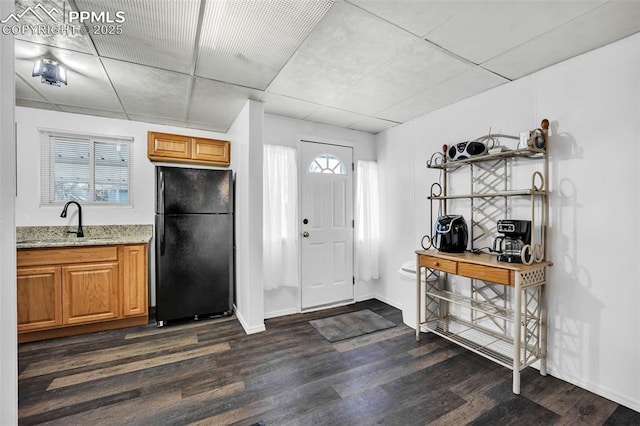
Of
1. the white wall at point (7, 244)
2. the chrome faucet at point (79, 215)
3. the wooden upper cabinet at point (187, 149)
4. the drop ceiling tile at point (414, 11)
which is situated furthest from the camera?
the wooden upper cabinet at point (187, 149)

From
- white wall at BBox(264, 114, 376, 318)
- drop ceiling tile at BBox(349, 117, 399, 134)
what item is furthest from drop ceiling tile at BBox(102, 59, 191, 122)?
drop ceiling tile at BBox(349, 117, 399, 134)

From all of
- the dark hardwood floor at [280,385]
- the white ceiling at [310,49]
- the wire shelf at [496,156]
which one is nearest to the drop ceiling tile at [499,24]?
the white ceiling at [310,49]

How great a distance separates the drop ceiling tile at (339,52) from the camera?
175 centimetres

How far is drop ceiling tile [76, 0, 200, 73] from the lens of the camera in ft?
5.28

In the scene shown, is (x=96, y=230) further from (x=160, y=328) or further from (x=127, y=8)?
(x=127, y=8)

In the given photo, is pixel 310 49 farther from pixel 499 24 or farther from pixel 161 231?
pixel 161 231

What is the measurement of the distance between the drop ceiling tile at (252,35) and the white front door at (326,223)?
1435 millimetres

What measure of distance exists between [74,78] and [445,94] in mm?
3440

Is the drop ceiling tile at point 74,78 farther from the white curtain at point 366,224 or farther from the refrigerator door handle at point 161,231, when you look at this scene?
the white curtain at point 366,224

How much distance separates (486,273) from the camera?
7.32 ft

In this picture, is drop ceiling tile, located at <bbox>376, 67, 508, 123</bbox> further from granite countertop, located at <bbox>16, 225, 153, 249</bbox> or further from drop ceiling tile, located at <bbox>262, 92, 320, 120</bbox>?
granite countertop, located at <bbox>16, 225, 153, 249</bbox>

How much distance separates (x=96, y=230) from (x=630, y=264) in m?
5.05

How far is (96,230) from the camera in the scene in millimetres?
3387

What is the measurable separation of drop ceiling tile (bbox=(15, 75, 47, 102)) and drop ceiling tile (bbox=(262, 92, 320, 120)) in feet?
6.83
